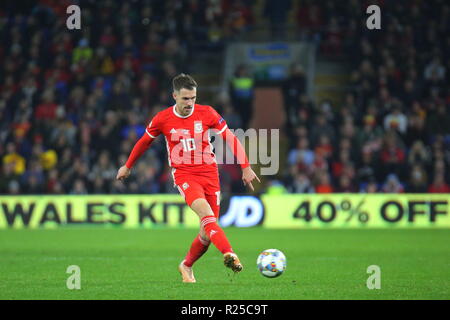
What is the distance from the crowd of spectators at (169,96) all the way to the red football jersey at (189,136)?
1023 cm

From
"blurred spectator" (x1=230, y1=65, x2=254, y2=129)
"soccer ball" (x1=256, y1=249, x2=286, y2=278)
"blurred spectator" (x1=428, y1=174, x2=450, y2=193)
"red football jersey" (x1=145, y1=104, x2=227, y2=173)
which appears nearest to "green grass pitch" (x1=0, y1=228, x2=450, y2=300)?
"soccer ball" (x1=256, y1=249, x2=286, y2=278)

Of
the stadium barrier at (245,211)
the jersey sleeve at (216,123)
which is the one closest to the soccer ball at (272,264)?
the jersey sleeve at (216,123)

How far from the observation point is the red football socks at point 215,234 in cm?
877

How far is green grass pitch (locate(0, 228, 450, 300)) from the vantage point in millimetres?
8516

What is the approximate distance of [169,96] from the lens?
887 inches

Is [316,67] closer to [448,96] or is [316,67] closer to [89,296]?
[448,96]

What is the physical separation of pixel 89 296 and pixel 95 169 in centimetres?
1264

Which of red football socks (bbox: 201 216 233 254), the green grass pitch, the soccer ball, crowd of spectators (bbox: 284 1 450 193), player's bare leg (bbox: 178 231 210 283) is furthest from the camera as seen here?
crowd of spectators (bbox: 284 1 450 193)

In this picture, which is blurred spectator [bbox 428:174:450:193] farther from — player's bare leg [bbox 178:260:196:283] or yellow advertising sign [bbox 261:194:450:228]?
player's bare leg [bbox 178:260:196:283]

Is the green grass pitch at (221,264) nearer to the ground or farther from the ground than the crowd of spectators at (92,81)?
nearer to the ground

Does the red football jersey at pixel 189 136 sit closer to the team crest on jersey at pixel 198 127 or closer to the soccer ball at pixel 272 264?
the team crest on jersey at pixel 198 127

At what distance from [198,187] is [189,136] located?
0.52 m

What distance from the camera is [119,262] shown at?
11883 mm

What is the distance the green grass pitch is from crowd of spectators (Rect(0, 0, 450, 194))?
7.61 ft
